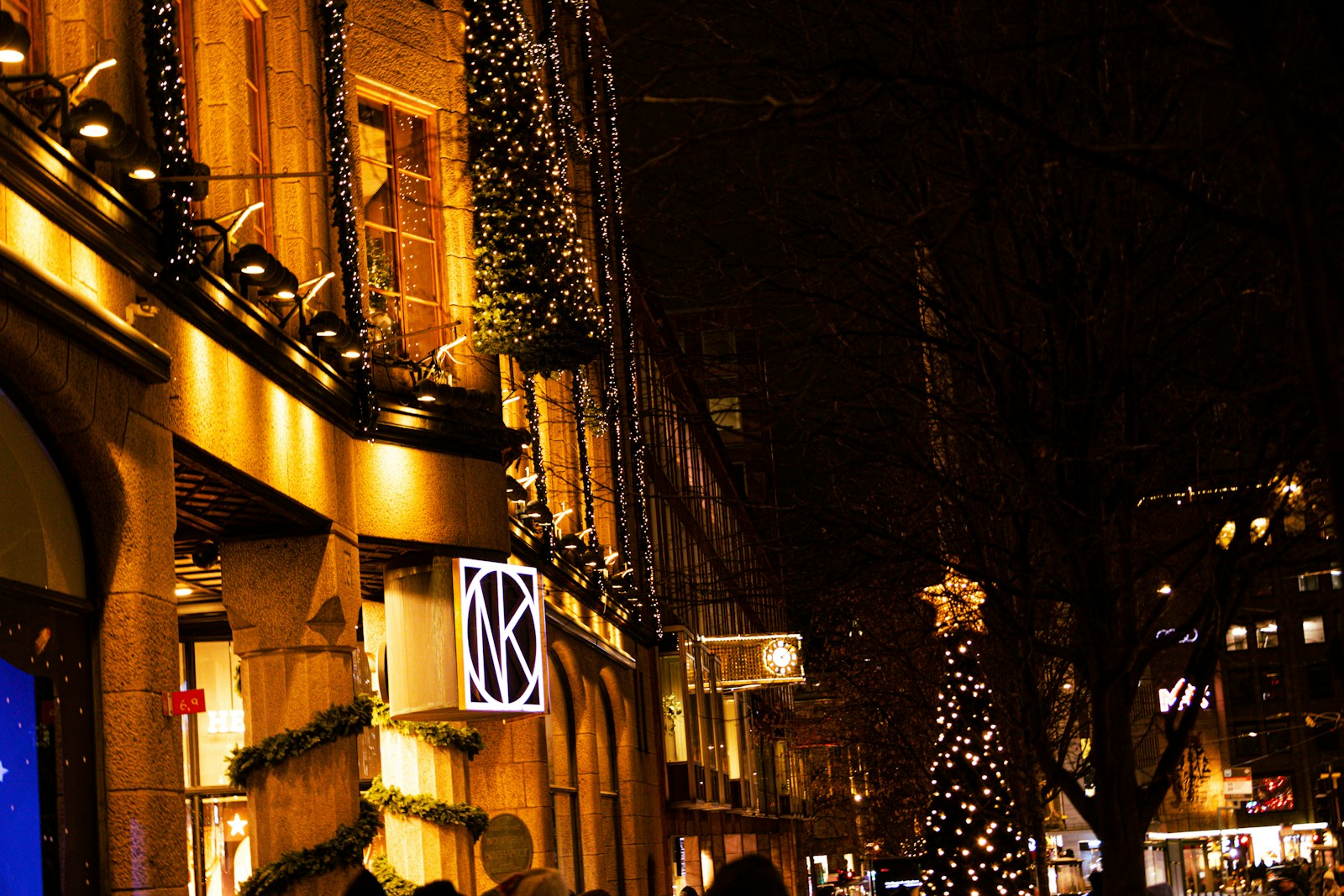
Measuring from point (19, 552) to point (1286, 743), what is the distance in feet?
376

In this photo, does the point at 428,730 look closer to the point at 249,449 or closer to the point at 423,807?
the point at 423,807

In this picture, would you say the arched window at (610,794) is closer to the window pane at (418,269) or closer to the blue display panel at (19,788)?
the window pane at (418,269)

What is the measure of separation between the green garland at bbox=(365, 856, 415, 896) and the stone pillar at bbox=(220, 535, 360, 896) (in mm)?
1606

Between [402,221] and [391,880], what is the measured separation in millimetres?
6495

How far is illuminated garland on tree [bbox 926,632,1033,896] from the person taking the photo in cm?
2348

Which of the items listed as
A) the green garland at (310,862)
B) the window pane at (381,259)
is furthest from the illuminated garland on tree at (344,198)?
the green garland at (310,862)

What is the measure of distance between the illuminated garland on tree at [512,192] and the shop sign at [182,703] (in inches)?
299

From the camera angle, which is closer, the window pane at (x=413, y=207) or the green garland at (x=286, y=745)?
the green garland at (x=286, y=745)

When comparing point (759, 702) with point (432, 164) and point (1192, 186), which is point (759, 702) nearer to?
point (432, 164)

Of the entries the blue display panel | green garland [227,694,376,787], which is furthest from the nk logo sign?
the blue display panel

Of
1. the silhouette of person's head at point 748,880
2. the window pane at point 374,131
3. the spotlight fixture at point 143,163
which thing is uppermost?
the window pane at point 374,131

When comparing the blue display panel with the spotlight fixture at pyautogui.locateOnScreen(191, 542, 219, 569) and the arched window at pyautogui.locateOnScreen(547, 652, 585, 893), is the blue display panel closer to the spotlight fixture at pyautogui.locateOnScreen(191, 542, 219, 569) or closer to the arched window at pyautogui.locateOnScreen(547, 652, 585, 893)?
the spotlight fixture at pyautogui.locateOnScreen(191, 542, 219, 569)

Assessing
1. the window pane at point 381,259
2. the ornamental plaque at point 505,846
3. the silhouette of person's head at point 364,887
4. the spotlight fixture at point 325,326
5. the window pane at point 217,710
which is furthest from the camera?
the window pane at point 217,710

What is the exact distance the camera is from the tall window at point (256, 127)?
13.6m
